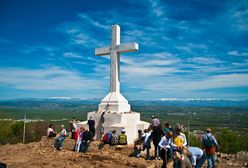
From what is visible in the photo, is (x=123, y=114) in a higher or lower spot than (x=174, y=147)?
higher

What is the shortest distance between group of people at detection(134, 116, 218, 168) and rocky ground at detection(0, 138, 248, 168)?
672mm

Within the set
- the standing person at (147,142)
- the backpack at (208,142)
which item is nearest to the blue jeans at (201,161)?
the backpack at (208,142)

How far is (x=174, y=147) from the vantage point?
7449 millimetres

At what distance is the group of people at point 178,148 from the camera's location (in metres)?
Answer: 6.42

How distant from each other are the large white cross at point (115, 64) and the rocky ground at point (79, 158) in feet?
8.11

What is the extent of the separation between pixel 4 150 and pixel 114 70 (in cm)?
688

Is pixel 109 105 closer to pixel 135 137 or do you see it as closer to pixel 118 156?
pixel 135 137

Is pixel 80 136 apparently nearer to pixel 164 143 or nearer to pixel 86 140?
pixel 86 140

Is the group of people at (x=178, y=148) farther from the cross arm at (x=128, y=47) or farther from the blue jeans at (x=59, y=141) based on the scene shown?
the cross arm at (x=128, y=47)

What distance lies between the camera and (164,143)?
26.6ft

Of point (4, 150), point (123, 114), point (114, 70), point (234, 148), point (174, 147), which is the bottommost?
point (234, 148)

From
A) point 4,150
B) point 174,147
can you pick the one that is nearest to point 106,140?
point 174,147

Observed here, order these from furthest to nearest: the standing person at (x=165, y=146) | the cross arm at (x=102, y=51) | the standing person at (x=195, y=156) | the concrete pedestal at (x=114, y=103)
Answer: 1. the cross arm at (x=102, y=51)
2. the concrete pedestal at (x=114, y=103)
3. the standing person at (x=165, y=146)
4. the standing person at (x=195, y=156)

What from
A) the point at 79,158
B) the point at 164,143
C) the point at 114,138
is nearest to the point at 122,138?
the point at 114,138
